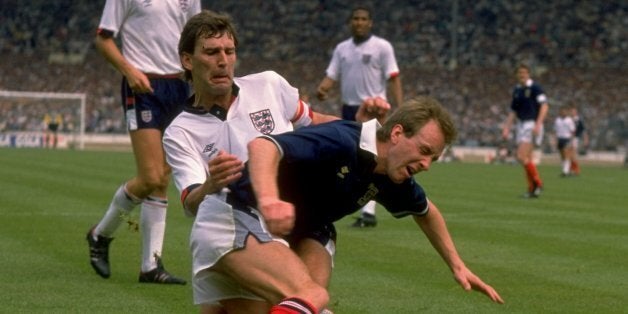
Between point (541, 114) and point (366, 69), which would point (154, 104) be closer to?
point (366, 69)

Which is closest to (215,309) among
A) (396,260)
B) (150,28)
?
(150,28)

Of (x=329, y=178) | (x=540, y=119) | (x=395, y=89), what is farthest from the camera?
(x=540, y=119)

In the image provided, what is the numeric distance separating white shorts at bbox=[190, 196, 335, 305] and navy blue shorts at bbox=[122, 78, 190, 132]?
337cm

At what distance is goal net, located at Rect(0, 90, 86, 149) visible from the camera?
49.3 meters

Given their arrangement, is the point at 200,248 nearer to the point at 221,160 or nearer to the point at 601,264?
the point at 221,160

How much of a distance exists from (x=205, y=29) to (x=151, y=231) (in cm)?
313

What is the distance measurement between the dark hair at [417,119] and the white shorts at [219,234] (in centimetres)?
60

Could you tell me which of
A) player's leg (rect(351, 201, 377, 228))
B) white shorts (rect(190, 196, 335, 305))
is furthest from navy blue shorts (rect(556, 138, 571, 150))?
white shorts (rect(190, 196, 335, 305))

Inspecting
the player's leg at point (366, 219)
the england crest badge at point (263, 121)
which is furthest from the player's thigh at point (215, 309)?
the player's leg at point (366, 219)

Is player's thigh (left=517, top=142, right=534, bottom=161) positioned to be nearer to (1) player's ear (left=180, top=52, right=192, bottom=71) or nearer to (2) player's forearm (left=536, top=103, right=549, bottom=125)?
(2) player's forearm (left=536, top=103, right=549, bottom=125)

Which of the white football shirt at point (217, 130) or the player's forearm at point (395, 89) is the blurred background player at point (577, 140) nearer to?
the player's forearm at point (395, 89)

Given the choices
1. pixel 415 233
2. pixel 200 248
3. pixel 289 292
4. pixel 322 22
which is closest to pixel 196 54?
pixel 200 248

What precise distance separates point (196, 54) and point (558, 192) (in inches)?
694

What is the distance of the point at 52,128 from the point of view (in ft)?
163
